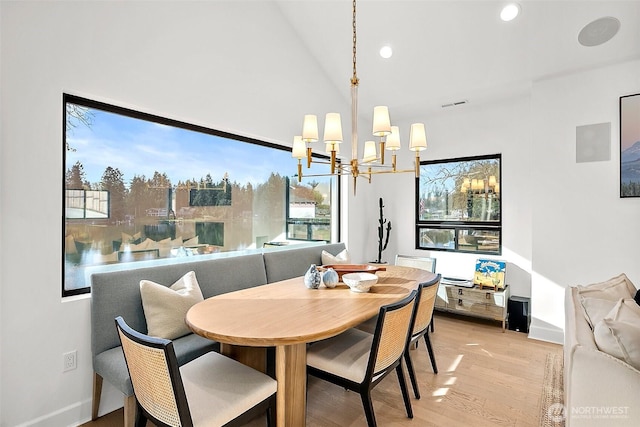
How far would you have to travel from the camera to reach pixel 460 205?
15.0ft

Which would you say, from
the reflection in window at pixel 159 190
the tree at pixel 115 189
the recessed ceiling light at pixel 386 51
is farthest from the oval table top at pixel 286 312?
the recessed ceiling light at pixel 386 51

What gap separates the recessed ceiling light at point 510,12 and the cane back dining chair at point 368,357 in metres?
2.71

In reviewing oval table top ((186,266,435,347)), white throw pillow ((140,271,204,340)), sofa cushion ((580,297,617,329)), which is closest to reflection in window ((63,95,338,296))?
white throw pillow ((140,271,204,340))

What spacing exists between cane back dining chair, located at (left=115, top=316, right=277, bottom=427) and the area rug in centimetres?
Answer: 178

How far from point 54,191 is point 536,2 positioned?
3933 millimetres

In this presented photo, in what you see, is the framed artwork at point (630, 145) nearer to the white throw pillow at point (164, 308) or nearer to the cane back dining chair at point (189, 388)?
the cane back dining chair at point (189, 388)

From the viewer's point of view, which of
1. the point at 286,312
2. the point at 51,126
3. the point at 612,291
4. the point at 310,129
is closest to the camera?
the point at 286,312

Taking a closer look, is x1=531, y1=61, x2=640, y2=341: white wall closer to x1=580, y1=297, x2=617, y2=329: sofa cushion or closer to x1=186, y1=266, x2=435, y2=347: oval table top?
x1=580, y1=297, x2=617, y2=329: sofa cushion

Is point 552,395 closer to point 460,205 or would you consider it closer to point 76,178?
point 460,205

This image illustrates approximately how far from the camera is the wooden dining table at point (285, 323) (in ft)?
5.26

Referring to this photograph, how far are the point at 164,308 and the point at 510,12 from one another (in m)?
3.71

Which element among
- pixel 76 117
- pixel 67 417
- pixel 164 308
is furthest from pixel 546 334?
pixel 76 117

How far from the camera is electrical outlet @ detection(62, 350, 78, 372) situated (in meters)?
2.08

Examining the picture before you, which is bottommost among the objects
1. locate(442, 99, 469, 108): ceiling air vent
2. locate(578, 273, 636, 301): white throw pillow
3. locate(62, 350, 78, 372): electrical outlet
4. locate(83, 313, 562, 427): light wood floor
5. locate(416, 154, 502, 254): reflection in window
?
locate(83, 313, 562, 427): light wood floor
